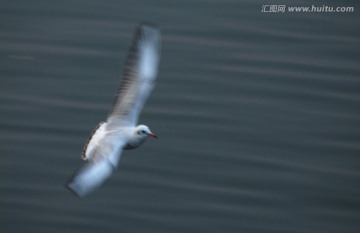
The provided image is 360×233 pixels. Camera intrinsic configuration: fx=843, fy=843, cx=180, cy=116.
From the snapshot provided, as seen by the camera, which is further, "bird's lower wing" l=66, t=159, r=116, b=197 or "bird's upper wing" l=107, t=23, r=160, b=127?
"bird's upper wing" l=107, t=23, r=160, b=127

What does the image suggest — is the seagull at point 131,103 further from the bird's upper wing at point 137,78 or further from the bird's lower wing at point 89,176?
the bird's lower wing at point 89,176

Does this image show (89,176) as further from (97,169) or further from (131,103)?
(131,103)

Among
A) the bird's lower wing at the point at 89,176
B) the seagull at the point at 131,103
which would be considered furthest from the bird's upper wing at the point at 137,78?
the bird's lower wing at the point at 89,176

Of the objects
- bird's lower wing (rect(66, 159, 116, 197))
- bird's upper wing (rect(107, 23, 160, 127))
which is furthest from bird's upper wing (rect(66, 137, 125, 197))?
bird's upper wing (rect(107, 23, 160, 127))

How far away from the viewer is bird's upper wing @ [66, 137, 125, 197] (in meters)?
4.57

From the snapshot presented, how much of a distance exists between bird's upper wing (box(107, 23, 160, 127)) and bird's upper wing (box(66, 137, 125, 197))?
29 cm

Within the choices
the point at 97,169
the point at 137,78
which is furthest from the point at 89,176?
the point at 137,78

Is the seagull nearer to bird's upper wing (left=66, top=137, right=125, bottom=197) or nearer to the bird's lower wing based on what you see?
bird's upper wing (left=66, top=137, right=125, bottom=197)

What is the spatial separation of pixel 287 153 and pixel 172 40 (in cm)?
175

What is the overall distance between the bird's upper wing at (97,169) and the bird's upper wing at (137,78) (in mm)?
295

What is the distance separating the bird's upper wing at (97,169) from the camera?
180 inches

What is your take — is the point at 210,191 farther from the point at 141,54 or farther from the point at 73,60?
the point at 73,60

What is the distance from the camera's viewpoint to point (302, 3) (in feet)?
26.2

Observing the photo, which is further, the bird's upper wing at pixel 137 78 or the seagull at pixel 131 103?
the bird's upper wing at pixel 137 78
